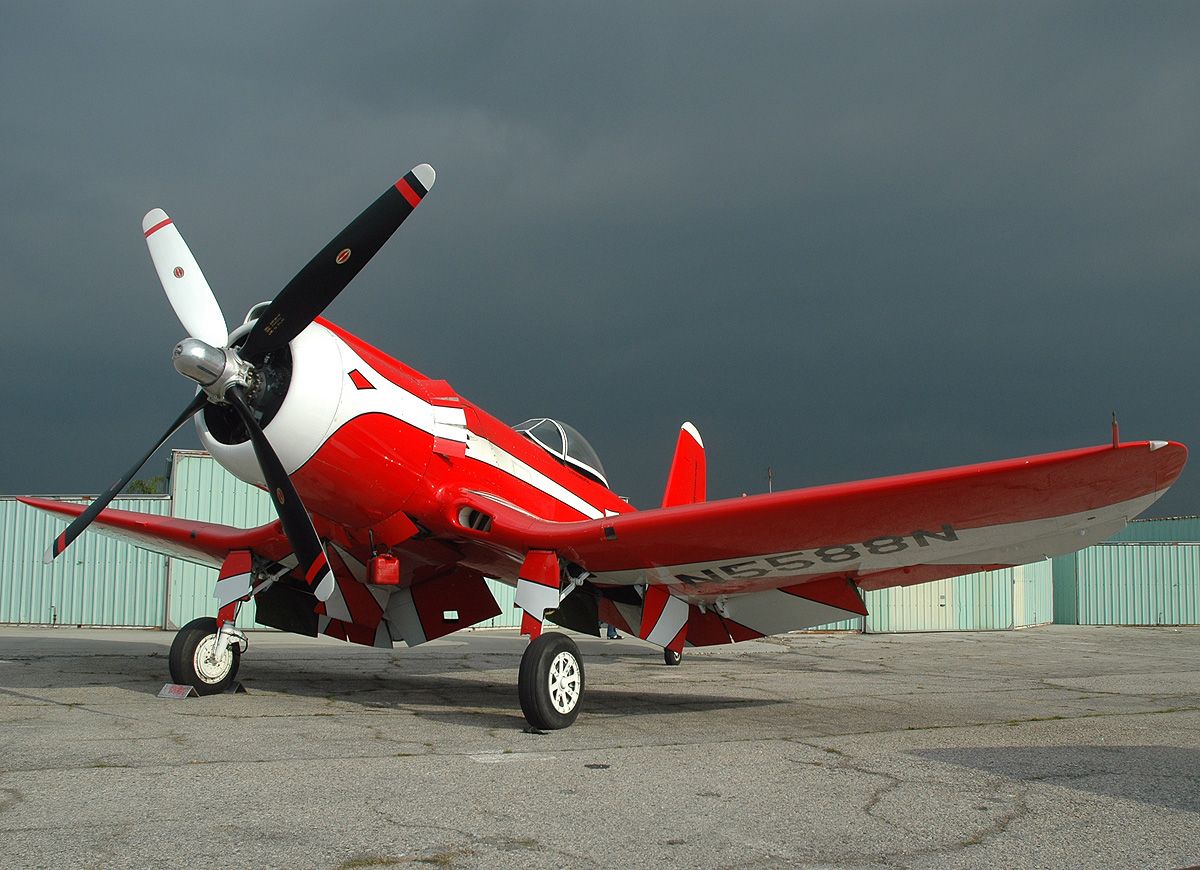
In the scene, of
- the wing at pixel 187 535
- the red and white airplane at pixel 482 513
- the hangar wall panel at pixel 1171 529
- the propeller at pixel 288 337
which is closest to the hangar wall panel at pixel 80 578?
the wing at pixel 187 535

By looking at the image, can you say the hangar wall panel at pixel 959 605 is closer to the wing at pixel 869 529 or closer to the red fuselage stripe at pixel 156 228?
the wing at pixel 869 529

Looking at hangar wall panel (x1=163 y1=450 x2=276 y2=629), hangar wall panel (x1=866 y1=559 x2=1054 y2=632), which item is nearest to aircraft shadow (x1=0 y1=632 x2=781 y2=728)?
hangar wall panel (x1=163 y1=450 x2=276 y2=629)

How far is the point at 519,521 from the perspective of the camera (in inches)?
315

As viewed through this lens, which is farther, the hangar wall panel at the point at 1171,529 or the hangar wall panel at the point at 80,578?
the hangar wall panel at the point at 1171,529

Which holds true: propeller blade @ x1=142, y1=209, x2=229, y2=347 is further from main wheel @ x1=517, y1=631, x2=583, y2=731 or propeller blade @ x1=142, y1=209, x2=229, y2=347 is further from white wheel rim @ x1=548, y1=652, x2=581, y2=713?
white wheel rim @ x1=548, y1=652, x2=581, y2=713

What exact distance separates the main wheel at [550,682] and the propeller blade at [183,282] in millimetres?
3427

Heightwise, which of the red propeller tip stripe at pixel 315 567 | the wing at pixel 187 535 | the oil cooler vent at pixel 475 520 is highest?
the oil cooler vent at pixel 475 520

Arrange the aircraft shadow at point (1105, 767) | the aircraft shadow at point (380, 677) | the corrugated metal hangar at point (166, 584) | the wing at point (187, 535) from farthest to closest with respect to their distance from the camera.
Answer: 1. the corrugated metal hangar at point (166, 584)
2. the wing at point (187, 535)
3. the aircraft shadow at point (380, 677)
4. the aircraft shadow at point (1105, 767)

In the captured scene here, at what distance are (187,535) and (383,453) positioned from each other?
4.24 m

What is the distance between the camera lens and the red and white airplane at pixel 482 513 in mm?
6746

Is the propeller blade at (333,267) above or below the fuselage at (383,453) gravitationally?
above

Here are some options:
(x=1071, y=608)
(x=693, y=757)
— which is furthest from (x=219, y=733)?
(x=1071, y=608)

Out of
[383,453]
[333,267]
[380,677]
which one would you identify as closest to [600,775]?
[383,453]

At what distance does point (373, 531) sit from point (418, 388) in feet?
4.09
